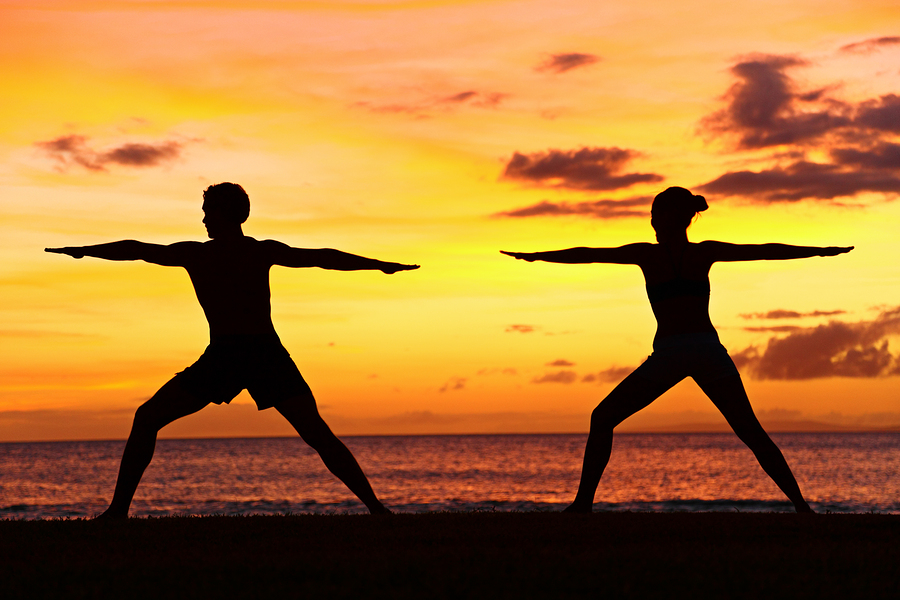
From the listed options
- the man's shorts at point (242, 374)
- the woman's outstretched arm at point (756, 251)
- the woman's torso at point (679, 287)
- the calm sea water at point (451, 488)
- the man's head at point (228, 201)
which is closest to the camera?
the man's shorts at point (242, 374)

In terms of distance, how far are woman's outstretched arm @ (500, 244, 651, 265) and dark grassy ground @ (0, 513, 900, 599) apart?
86.5 inches

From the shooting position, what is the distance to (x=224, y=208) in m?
7.48

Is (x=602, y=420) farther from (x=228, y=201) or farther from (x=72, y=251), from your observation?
(x=72, y=251)

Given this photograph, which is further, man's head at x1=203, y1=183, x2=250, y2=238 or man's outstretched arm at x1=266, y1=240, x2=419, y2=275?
man's head at x1=203, y1=183, x2=250, y2=238

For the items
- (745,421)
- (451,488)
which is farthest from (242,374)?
(451,488)

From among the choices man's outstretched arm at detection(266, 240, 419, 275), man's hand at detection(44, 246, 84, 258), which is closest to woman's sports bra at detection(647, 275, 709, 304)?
man's outstretched arm at detection(266, 240, 419, 275)

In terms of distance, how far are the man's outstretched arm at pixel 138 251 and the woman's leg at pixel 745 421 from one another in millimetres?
4575

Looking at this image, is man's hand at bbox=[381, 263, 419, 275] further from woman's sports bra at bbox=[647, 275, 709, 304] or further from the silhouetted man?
woman's sports bra at bbox=[647, 275, 709, 304]

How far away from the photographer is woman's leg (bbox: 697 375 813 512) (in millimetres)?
7578

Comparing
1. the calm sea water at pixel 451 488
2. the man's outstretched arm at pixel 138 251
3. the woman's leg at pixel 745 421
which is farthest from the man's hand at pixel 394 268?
the calm sea water at pixel 451 488

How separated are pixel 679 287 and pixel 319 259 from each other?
3.09m

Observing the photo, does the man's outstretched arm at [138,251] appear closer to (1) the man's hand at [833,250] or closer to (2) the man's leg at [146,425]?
(2) the man's leg at [146,425]

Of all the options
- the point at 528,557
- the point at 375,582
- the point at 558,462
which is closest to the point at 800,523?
the point at 528,557

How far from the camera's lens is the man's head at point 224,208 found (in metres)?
7.49
